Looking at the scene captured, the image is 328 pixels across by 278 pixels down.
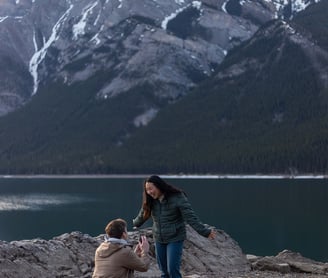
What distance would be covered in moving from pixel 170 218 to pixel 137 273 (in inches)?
243

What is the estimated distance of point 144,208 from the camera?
1390 cm

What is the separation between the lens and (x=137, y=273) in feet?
63.7

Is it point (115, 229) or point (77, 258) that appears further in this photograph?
point (77, 258)

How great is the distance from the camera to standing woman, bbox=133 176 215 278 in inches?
534

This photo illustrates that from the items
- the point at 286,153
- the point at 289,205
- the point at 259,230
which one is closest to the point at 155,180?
the point at 259,230

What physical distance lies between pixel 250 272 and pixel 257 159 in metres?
179

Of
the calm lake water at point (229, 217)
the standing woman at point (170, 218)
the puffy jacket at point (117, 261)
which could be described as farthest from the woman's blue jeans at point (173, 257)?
the calm lake water at point (229, 217)

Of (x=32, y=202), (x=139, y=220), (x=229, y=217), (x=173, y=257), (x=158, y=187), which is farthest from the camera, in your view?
(x=32, y=202)

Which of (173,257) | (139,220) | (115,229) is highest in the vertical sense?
(115,229)

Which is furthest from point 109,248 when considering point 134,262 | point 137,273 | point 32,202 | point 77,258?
point 32,202

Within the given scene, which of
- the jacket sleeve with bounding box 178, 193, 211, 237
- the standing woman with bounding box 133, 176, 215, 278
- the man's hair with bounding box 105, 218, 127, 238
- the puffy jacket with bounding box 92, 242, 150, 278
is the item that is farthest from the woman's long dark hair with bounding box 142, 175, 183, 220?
the puffy jacket with bounding box 92, 242, 150, 278

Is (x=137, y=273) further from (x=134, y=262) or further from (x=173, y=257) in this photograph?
(x=134, y=262)

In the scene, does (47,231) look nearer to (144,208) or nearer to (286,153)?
(144,208)

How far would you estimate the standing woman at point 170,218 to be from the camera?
13.6m
